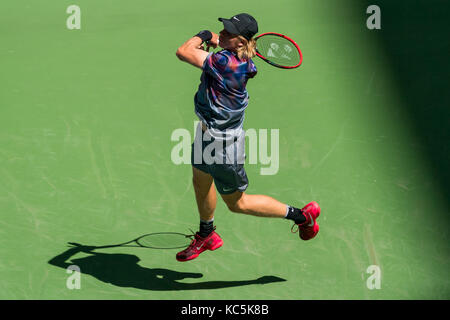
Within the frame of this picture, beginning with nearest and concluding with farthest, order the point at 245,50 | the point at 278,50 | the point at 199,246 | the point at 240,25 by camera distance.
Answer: the point at 240,25, the point at 245,50, the point at 199,246, the point at 278,50

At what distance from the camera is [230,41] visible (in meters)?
6.23

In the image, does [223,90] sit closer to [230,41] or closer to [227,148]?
[230,41]

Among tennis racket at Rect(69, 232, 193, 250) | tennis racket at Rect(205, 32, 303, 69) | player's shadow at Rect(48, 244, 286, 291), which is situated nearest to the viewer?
player's shadow at Rect(48, 244, 286, 291)

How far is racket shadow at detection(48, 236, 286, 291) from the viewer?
6754mm

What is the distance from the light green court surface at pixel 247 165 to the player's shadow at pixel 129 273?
0.05 feet

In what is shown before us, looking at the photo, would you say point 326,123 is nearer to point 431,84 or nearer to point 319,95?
point 319,95

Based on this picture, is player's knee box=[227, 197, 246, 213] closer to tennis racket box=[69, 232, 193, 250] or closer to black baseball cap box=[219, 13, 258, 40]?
tennis racket box=[69, 232, 193, 250]

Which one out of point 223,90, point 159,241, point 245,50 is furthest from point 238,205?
point 245,50

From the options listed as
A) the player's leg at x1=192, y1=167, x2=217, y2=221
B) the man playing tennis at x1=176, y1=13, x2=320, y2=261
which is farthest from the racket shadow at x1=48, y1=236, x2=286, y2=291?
the player's leg at x1=192, y1=167, x2=217, y2=221

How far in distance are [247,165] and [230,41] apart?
93.9 inches

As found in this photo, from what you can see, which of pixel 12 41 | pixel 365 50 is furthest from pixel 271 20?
pixel 12 41

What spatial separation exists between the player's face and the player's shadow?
6.07 feet

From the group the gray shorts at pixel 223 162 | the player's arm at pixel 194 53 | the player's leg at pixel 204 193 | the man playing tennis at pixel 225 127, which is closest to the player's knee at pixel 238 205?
the man playing tennis at pixel 225 127

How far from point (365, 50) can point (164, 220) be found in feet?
12.9
